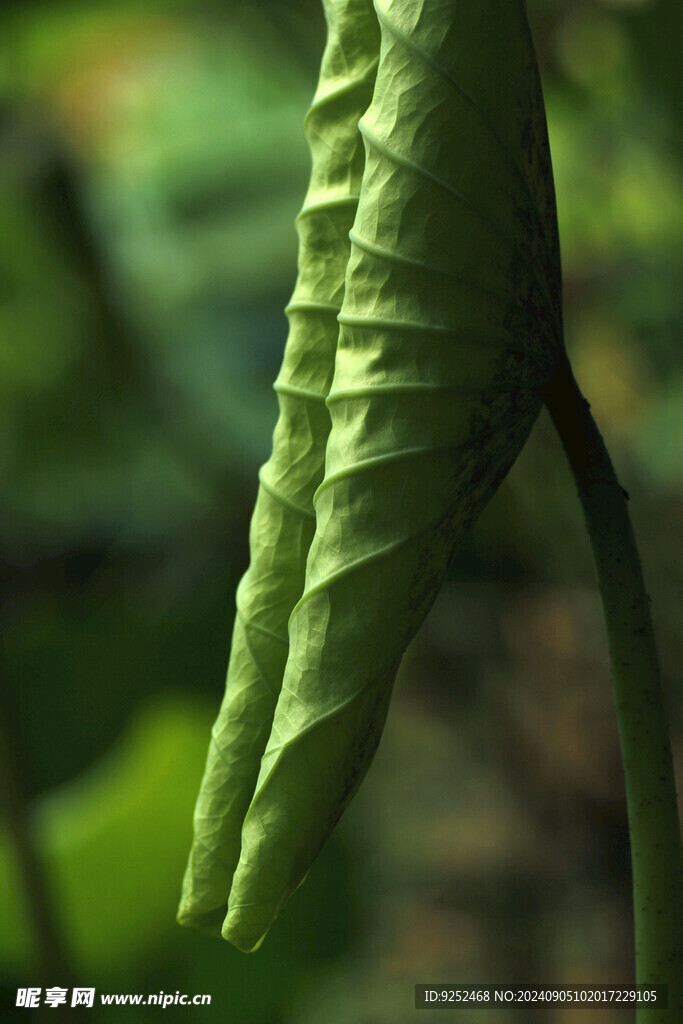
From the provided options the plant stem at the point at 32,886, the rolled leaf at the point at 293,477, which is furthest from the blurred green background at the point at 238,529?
the rolled leaf at the point at 293,477

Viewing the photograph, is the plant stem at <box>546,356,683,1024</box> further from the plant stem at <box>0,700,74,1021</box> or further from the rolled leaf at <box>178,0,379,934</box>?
the plant stem at <box>0,700,74,1021</box>

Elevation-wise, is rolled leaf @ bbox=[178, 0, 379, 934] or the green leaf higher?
rolled leaf @ bbox=[178, 0, 379, 934]

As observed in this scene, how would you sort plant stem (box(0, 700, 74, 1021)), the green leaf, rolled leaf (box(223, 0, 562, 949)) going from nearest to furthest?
rolled leaf (box(223, 0, 562, 949)), plant stem (box(0, 700, 74, 1021)), the green leaf

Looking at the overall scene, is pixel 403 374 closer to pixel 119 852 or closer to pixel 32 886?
pixel 32 886

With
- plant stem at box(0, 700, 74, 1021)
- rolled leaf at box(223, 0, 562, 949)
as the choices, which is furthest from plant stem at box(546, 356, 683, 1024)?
plant stem at box(0, 700, 74, 1021)

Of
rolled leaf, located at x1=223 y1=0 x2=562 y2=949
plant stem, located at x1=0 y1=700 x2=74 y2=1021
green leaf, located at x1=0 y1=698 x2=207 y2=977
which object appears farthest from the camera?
green leaf, located at x1=0 y1=698 x2=207 y2=977
